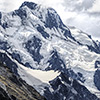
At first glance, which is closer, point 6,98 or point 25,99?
point 6,98

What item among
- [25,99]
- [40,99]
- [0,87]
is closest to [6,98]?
[0,87]

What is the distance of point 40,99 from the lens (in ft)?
424

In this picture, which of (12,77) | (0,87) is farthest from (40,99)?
(0,87)

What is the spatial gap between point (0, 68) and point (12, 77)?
591 cm

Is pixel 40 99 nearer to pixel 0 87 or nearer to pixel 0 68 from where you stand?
pixel 0 68

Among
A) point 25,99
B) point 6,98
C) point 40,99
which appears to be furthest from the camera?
point 40,99

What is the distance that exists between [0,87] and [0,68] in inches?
2194

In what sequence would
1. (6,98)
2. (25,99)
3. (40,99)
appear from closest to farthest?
(6,98)
(25,99)
(40,99)

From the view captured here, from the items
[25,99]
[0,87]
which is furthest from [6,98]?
[25,99]

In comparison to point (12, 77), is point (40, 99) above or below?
below

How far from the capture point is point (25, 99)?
10425cm

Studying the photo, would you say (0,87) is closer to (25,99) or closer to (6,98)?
(6,98)

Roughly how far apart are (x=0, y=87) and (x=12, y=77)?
58256mm

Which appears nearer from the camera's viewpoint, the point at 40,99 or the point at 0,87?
the point at 0,87
